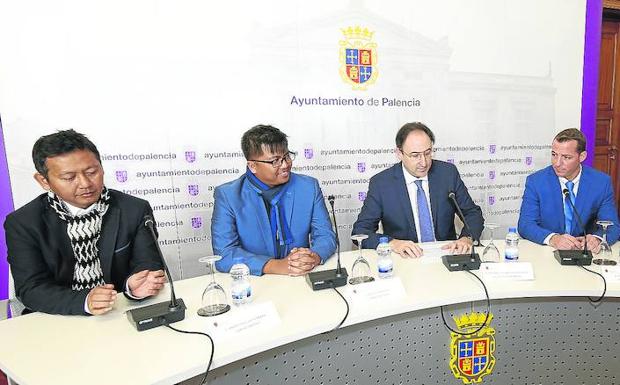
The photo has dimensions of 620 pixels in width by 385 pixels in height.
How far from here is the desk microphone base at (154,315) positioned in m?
1.35

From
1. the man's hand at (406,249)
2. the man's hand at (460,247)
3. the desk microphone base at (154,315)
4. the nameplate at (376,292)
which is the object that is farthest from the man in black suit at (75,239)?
the man's hand at (460,247)

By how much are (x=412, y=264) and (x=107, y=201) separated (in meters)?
1.34

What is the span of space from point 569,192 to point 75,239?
248 centimetres

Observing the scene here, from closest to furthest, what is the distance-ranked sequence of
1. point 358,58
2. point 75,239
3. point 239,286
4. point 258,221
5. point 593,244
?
point 239,286
point 75,239
point 593,244
point 258,221
point 358,58

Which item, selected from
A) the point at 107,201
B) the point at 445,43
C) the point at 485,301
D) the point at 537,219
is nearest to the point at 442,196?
the point at 537,219

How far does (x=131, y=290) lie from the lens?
1559 mm

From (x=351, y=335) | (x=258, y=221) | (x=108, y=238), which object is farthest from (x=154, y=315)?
(x=258, y=221)

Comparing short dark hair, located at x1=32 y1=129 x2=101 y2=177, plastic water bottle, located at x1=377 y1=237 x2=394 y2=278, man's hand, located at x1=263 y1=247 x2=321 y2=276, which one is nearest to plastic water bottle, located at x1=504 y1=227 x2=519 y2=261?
plastic water bottle, located at x1=377 y1=237 x2=394 y2=278

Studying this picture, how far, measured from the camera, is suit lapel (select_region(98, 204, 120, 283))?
1.78m

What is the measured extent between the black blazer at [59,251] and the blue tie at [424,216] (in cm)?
147

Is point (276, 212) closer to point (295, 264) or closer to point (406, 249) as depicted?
point (295, 264)

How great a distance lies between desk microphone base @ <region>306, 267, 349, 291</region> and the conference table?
1.0 inches

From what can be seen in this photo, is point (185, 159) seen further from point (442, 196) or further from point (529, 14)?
point (529, 14)

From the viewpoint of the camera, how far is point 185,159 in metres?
2.77
